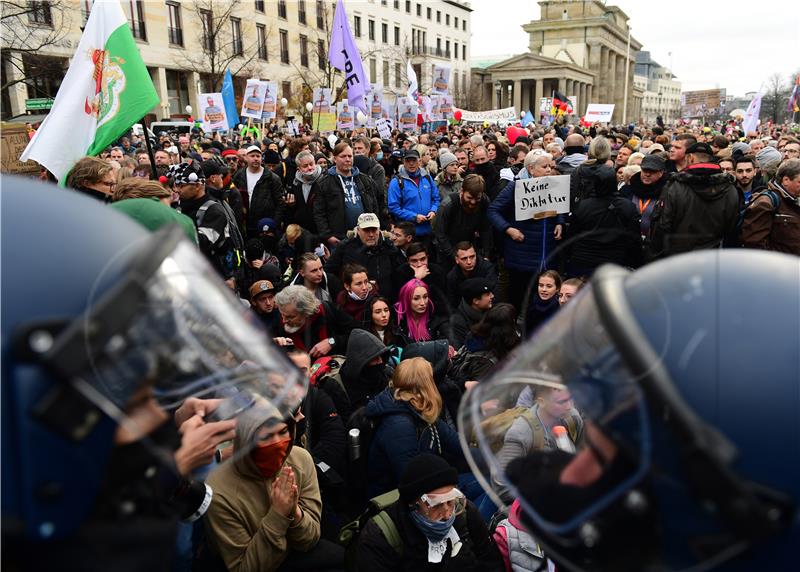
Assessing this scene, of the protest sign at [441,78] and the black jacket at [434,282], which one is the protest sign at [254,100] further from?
the black jacket at [434,282]

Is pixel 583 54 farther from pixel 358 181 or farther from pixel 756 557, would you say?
pixel 756 557

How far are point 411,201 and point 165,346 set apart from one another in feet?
22.3

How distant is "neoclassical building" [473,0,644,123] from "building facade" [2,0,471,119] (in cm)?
1607

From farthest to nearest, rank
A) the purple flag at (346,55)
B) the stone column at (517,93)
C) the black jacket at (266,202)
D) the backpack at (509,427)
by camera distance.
A: 1. the stone column at (517,93)
2. the purple flag at (346,55)
3. the black jacket at (266,202)
4. the backpack at (509,427)

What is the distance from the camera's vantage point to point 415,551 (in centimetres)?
290

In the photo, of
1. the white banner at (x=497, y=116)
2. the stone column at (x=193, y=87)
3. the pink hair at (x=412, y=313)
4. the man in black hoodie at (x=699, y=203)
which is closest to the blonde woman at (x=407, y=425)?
the pink hair at (x=412, y=313)

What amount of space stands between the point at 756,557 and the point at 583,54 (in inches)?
3702

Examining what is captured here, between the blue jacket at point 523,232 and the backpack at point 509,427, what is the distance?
13.0 ft

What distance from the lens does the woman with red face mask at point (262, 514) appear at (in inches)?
114

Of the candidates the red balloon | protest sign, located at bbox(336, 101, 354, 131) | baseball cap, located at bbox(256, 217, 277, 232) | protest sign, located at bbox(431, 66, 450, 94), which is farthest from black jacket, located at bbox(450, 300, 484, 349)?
protest sign, located at bbox(431, 66, 450, 94)

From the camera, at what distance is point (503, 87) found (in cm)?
8119

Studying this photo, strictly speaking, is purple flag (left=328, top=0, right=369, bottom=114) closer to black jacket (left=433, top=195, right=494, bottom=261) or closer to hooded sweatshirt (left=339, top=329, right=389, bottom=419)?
black jacket (left=433, top=195, right=494, bottom=261)

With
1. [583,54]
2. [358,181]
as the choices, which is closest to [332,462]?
[358,181]

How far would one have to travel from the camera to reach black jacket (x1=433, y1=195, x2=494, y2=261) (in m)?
6.77
